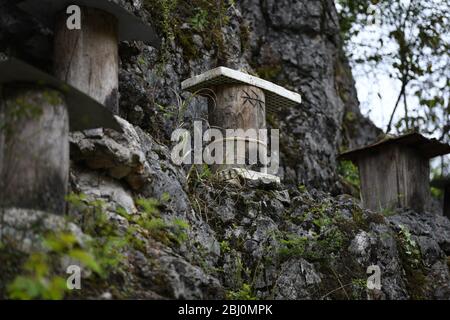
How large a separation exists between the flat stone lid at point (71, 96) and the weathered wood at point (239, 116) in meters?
2.90

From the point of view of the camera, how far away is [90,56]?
743cm

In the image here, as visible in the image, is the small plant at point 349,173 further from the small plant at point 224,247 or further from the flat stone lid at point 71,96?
the flat stone lid at point 71,96

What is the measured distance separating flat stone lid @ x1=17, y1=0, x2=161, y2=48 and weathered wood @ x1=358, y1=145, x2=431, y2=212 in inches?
166

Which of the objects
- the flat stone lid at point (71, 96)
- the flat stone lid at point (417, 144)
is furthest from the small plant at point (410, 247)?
the flat stone lid at point (71, 96)

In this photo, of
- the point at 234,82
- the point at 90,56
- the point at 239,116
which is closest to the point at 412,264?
the point at 239,116

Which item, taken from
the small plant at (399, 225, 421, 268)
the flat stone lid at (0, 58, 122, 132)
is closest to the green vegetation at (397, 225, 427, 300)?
the small plant at (399, 225, 421, 268)

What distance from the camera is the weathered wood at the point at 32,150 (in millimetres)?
5418

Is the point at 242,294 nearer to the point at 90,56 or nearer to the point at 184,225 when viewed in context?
the point at 184,225

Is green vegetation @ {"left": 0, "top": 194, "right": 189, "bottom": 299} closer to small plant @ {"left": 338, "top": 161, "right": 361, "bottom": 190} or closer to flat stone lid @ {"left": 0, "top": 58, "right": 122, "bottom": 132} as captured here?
flat stone lid @ {"left": 0, "top": 58, "right": 122, "bottom": 132}

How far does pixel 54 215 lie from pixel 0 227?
38 cm

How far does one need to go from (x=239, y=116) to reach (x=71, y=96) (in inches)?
140

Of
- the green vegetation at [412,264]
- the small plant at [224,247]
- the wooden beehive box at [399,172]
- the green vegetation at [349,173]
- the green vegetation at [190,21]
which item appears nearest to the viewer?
the small plant at [224,247]

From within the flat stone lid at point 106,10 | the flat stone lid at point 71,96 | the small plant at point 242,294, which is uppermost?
the flat stone lid at point 106,10
